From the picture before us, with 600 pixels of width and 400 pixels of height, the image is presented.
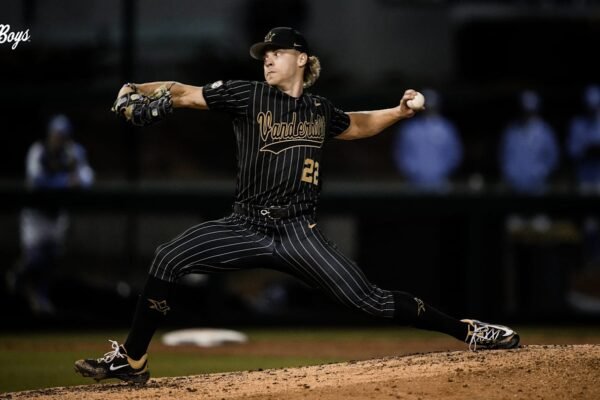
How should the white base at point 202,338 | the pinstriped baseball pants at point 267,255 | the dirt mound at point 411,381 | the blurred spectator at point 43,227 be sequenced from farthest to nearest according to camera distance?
the blurred spectator at point 43,227
the white base at point 202,338
the pinstriped baseball pants at point 267,255
the dirt mound at point 411,381

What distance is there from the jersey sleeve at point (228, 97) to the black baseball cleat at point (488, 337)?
1.49 m

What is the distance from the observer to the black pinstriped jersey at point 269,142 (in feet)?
16.5

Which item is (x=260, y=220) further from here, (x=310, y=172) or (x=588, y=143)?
(x=588, y=143)

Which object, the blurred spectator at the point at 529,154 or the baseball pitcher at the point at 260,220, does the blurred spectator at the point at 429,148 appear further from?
the baseball pitcher at the point at 260,220

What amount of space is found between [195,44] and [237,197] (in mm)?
11272

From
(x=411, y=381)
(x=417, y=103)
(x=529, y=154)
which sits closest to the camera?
(x=411, y=381)

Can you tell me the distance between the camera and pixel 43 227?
10250 mm

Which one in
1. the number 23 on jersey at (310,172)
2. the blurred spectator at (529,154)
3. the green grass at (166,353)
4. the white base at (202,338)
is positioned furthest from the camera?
the blurred spectator at (529,154)

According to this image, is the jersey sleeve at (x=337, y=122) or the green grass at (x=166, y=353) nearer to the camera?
the jersey sleeve at (x=337, y=122)

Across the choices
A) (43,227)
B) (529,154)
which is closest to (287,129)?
(43,227)

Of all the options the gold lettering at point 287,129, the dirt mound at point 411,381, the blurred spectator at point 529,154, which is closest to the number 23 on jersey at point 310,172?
the gold lettering at point 287,129

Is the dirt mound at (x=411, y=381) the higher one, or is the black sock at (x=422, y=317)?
the black sock at (x=422, y=317)

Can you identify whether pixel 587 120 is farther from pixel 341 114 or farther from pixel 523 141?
pixel 341 114

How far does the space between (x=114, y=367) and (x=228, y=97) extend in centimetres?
130
